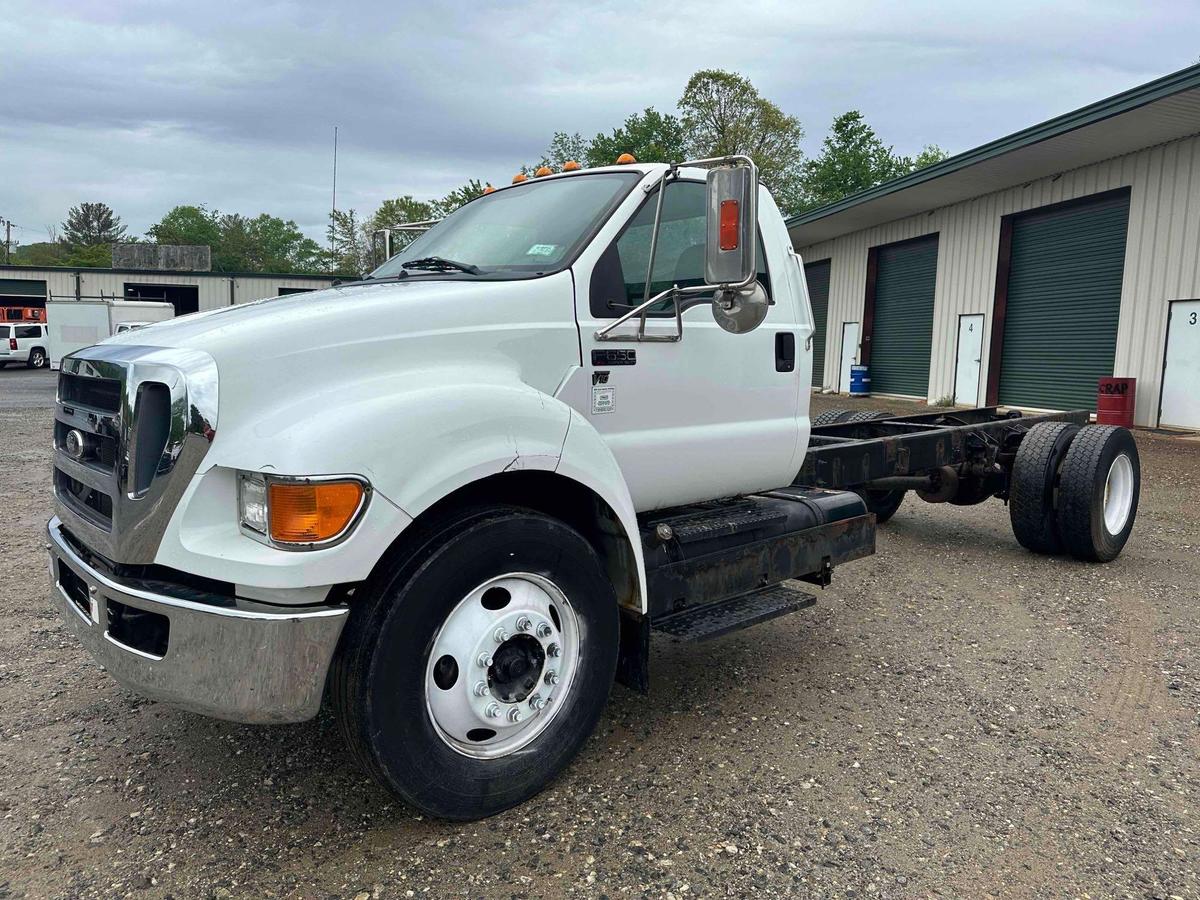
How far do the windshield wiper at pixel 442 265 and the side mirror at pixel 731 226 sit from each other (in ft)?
2.98

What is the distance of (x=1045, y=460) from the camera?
6094mm

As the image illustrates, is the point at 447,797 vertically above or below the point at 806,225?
below

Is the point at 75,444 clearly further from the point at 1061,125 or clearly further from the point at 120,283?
the point at 120,283

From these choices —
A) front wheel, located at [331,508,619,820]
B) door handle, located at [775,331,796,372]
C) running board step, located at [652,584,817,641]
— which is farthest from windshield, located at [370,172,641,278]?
running board step, located at [652,584,817,641]

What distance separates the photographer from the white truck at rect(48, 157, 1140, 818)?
2.36m

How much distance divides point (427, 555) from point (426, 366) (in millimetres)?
632

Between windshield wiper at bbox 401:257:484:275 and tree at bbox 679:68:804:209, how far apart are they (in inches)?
1808

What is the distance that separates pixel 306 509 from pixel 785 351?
2390 mm

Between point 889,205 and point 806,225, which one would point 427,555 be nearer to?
point 889,205

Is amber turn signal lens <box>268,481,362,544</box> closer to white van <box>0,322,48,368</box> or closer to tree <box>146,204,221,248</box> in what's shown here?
white van <box>0,322,48,368</box>

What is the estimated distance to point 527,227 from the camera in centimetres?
352

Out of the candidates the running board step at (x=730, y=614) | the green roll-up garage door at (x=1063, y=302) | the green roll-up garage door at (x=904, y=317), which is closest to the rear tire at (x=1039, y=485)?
the running board step at (x=730, y=614)

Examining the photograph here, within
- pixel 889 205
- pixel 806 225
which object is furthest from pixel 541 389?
pixel 806 225

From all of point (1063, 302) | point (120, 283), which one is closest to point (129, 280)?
point (120, 283)
